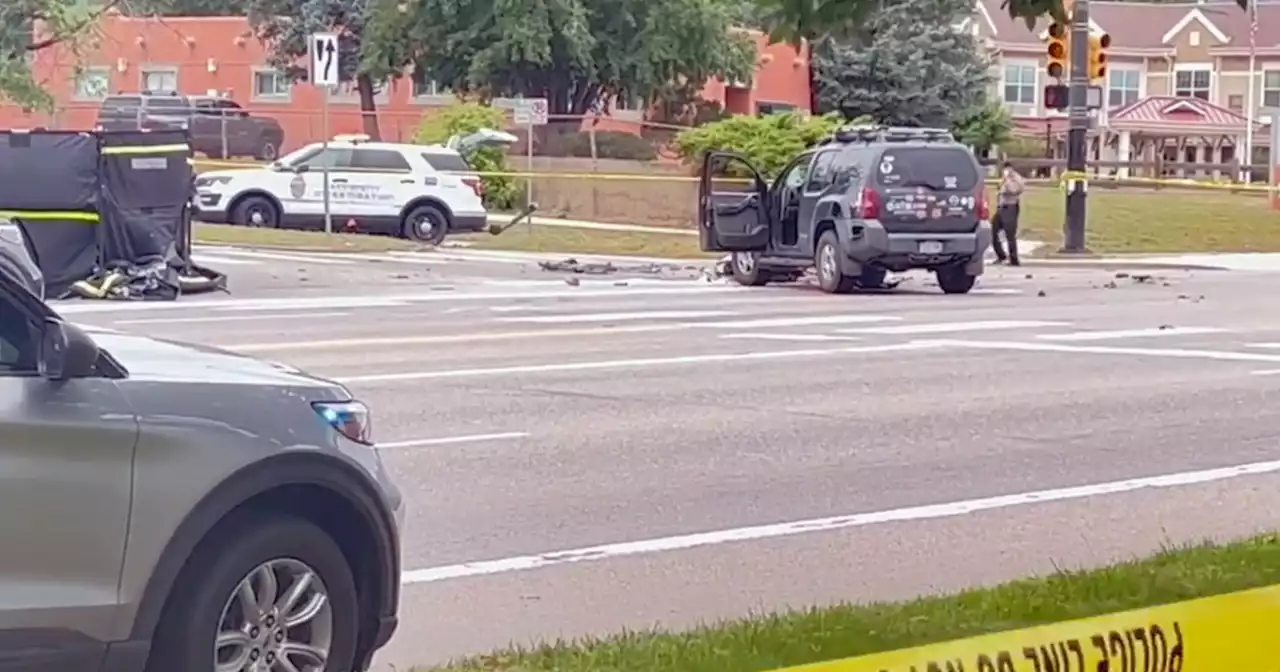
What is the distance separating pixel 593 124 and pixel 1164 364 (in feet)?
110

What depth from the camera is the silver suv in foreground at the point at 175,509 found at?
515 cm

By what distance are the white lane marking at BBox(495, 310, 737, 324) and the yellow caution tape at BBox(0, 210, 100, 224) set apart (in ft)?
15.4

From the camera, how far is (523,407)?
43.9 feet

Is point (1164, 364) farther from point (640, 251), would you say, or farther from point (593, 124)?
point (593, 124)

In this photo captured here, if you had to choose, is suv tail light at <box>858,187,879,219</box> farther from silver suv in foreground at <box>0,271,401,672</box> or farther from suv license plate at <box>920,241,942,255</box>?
silver suv in foreground at <box>0,271,401,672</box>

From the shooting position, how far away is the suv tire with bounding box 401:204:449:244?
114 feet

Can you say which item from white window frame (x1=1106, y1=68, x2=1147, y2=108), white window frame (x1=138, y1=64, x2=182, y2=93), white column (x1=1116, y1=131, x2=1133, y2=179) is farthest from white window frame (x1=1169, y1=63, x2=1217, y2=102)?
white window frame (x1=138, y1=64, x2=182, y2=93)

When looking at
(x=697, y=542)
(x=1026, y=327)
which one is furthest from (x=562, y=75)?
(x=697, y=542)

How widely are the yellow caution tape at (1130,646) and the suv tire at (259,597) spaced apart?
4.83 ft

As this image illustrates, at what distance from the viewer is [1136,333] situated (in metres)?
19.3

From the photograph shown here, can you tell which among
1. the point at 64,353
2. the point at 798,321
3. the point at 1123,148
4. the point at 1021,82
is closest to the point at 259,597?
the point at 64,353

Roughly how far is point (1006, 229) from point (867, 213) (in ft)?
27.8

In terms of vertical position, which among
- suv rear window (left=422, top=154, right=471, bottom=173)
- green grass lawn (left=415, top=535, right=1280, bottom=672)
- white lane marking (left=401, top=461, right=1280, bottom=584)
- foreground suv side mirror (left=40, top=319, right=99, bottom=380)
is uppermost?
suv rear window (left=422, top=154, right=471, bottom=173)

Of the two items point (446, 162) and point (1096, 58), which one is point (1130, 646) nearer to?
point (1096, 58)
